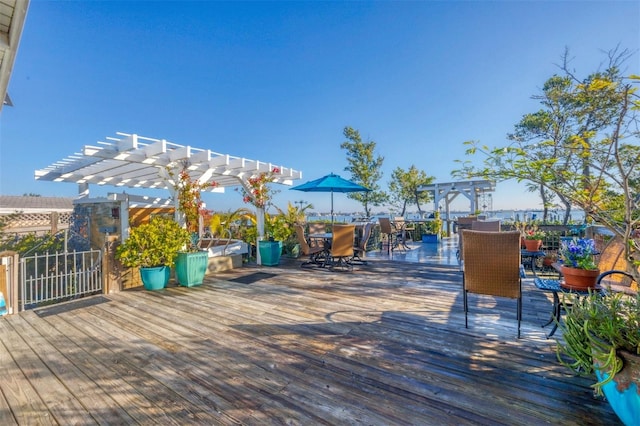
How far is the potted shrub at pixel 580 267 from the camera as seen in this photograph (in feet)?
8.09

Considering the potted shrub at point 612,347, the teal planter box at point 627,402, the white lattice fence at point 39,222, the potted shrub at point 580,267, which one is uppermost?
the white lattice fence at point 39,222

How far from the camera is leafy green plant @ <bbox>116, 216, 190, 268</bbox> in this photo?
458 centimetres

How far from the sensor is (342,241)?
578 centimetres

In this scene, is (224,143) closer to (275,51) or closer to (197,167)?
(275,51)

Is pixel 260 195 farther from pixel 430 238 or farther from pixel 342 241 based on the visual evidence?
pixel 430 238

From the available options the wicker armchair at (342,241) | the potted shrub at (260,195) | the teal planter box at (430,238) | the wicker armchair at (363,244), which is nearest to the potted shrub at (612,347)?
the wicker armchair at (342,241)

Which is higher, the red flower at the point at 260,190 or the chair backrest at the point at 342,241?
the red flower at the point at 260,190

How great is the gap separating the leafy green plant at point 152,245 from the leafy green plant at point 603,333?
5.42 meters

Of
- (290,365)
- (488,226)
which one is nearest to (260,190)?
(290,365)

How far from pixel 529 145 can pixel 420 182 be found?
46.4 ft

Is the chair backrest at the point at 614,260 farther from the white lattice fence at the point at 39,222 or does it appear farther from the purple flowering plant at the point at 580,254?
the white lattice fence at the point at 39,222

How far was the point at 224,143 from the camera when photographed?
16891 millimetres

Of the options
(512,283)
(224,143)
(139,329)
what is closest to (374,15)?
(512,283)

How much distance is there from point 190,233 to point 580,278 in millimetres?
5861
